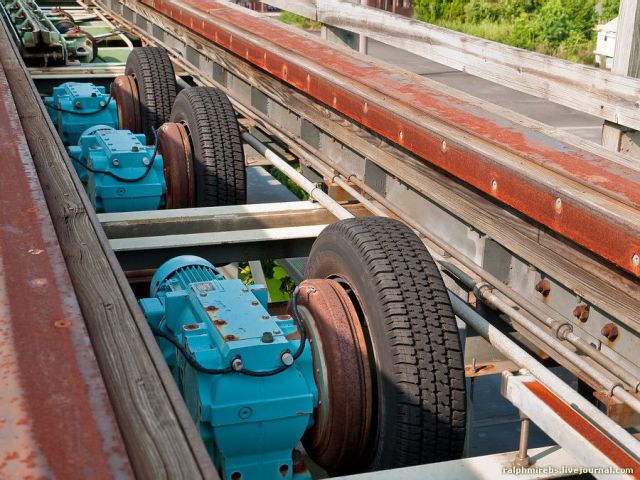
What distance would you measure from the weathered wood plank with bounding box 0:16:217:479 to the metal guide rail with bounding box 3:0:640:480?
14 mm

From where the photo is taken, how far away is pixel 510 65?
4.46m

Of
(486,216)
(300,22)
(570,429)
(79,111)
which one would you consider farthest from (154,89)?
(300,22)

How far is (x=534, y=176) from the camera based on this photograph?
3125mm

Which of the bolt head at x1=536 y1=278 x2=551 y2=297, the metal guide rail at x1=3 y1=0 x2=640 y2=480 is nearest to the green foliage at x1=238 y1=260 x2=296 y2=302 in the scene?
the metal guide rail at x1=3 y1=0 x2=640 y2=480

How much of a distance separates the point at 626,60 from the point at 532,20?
2629 cm

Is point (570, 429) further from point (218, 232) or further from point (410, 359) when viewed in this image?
point (218, 232)

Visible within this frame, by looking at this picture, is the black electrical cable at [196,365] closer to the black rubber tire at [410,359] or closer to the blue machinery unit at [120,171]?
the black rubber tire at [410,359]

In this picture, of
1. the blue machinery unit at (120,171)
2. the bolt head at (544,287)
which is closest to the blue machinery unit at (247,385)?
the bolt head at (544,287)

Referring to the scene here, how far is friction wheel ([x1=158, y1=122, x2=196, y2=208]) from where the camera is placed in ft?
17.2

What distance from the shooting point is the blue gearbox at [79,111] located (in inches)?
271

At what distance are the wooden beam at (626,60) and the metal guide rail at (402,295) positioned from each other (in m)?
0.41

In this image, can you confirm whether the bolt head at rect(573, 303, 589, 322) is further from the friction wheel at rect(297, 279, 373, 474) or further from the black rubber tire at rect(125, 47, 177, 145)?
the black rubber tire at rect(125, 47, 177, 145)

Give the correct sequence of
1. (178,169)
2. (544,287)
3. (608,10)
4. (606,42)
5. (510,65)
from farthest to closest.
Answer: (608,10), (606,42), (178,169), (510,65), (544,287)

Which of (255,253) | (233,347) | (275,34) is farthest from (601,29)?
(233,347)
